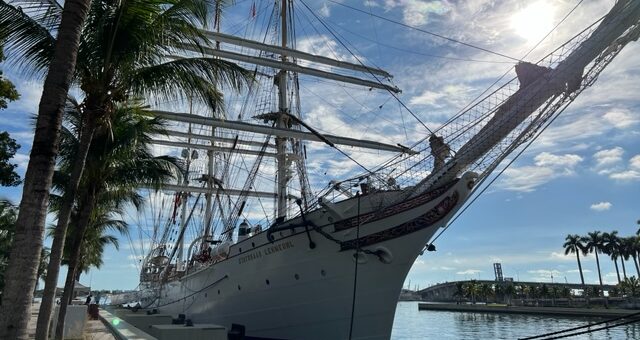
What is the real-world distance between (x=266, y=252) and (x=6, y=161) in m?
7.74

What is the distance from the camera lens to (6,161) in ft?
31.1

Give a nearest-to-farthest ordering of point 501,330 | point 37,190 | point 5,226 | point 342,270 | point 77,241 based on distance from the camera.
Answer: point 37,190 → point 77,241 → point 342,270 → point 5,226 → point 501,330

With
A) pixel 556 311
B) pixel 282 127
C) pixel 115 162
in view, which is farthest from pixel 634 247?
pixel 115 162

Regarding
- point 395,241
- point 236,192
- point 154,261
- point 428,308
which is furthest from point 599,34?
point 428,308

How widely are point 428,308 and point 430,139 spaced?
8943 cm

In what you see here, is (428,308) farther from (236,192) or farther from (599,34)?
(599,34)

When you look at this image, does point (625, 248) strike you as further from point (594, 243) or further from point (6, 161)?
point (6, 161)

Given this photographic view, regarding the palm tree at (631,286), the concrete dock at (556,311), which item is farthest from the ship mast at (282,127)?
the palm tree at (631,286)

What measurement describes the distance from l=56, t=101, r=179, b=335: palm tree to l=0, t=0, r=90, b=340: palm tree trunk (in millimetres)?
4759

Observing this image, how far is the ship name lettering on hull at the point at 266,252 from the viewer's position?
14.2 meters

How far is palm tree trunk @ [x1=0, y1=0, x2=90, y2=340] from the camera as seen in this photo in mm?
3992

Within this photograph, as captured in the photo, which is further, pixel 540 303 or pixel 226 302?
pixel 540 303

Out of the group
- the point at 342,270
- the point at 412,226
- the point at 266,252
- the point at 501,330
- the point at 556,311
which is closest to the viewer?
the point at 412,226

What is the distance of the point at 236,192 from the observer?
32.0 m
